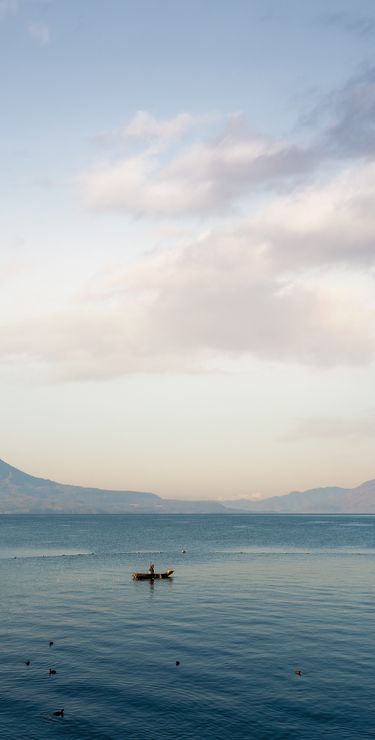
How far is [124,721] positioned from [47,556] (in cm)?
12237

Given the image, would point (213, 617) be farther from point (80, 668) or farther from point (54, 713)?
point (54, 713)

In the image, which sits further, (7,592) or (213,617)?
(7,592)

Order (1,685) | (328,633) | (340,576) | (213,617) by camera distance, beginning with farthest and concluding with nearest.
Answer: (340,576)
(213,617)
(328,633)
(1,685)

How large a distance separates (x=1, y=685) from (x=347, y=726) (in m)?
29.1

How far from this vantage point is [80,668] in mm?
53500

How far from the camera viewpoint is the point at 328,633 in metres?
65.4

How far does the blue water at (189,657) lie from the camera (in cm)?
4112

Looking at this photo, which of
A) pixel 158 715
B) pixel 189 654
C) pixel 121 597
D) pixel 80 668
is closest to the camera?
pixel 158 715

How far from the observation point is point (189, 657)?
56375 mm

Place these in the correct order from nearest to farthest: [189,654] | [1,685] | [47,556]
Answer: [1,685] → [189,654] → [47,556]

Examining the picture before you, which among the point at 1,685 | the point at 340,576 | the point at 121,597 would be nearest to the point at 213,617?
the point at 121,597

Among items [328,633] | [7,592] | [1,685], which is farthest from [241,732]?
[7,592]

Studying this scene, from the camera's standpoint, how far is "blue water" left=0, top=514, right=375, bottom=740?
41.1 metres

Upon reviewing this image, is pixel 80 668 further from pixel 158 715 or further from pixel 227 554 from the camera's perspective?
pixel 227 554
